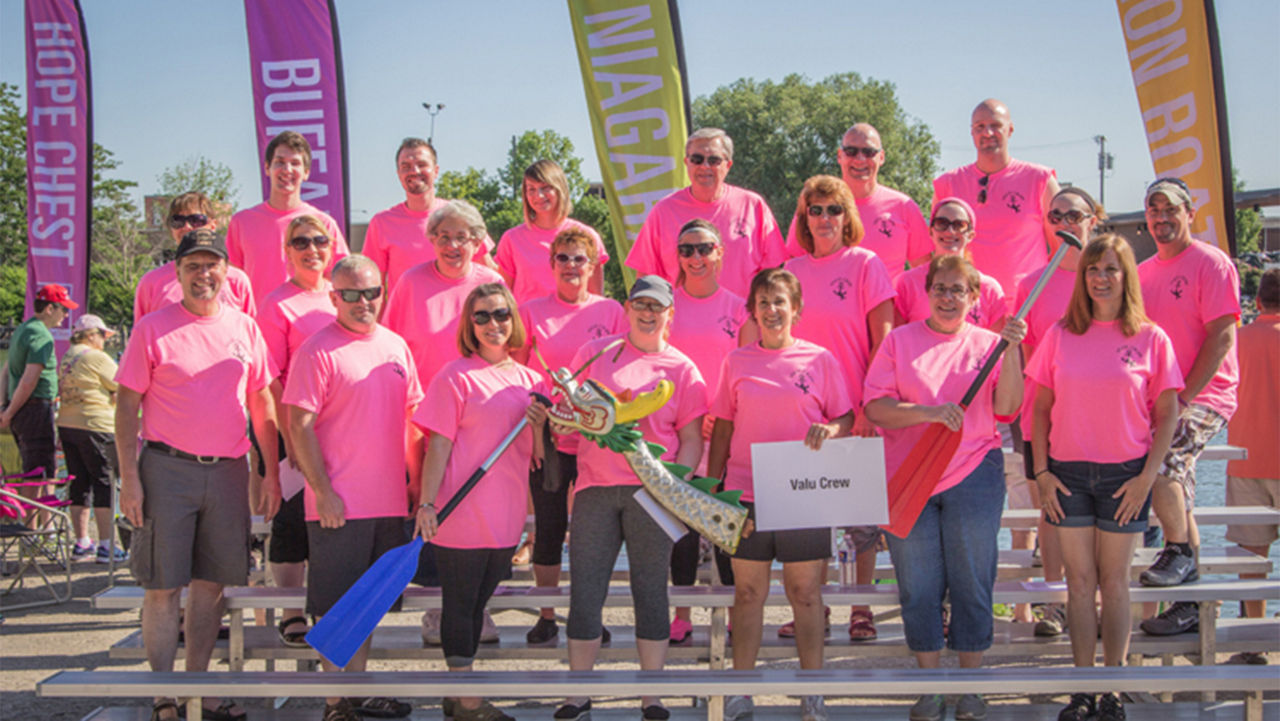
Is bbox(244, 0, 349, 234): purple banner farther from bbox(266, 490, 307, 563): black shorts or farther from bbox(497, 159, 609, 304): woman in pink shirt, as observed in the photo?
bbox(266, 490, 307, 563): black shorts

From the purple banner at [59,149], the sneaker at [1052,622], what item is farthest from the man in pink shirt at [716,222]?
the purple banner at [59,149]

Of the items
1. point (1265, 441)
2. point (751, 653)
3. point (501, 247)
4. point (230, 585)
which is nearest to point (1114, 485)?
point (751, 653)

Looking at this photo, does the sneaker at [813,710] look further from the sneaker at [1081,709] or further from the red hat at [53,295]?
the red hat at [53,295]

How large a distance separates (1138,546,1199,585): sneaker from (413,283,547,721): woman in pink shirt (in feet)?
9.32

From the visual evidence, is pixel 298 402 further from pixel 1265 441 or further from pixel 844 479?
pixel 1265 441

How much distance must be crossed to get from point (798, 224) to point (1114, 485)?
180 cm

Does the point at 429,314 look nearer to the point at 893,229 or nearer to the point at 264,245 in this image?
the point at 264,245

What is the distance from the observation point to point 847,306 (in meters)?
4.50

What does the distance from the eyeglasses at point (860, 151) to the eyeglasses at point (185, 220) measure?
11.3ft

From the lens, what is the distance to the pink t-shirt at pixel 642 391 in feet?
13.0

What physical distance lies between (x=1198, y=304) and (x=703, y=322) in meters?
2.34

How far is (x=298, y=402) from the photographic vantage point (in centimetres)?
389

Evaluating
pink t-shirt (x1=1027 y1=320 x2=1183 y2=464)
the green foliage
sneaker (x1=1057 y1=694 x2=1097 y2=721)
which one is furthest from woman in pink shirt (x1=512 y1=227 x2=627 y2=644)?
the green foliage

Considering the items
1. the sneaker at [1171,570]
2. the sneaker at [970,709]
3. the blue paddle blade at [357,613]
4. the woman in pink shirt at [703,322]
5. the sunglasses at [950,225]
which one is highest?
the sunglasses at [950,225]
